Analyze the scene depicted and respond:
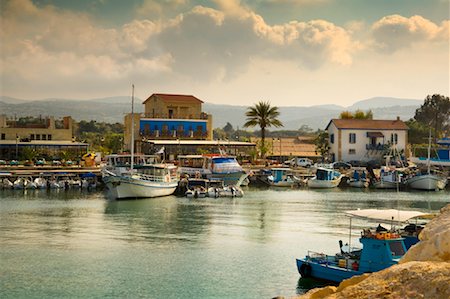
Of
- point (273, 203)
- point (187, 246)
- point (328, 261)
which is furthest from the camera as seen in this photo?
point (273, 203)

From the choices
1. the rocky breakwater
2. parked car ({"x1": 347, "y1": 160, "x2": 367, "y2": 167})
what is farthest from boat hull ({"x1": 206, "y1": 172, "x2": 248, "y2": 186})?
the rocky breakwater

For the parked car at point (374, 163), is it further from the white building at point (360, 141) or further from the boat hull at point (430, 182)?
the boat hull at point (430, 182)

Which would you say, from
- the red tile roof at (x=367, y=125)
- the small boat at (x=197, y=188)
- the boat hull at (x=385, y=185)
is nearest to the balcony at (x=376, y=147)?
the red tile roof at (x=367, y=125)

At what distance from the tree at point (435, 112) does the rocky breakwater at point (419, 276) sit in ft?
438

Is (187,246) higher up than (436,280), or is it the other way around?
(436,280)

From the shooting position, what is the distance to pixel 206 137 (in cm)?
9850

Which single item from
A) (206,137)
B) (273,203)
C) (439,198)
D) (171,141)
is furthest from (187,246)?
(206,137)

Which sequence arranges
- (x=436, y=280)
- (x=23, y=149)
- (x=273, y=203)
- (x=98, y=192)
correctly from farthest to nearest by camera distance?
(x=23, y=149) < (x=98, y=192) < (x=273, y=203) < (x=436, y=280)

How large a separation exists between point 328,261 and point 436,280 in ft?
54.2

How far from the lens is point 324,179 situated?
7688cm

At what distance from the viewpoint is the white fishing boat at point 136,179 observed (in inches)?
2418

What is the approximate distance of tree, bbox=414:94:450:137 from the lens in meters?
141

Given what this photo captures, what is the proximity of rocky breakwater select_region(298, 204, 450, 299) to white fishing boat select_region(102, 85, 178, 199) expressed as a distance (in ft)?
164

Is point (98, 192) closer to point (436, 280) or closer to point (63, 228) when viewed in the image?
point (63, 228)
